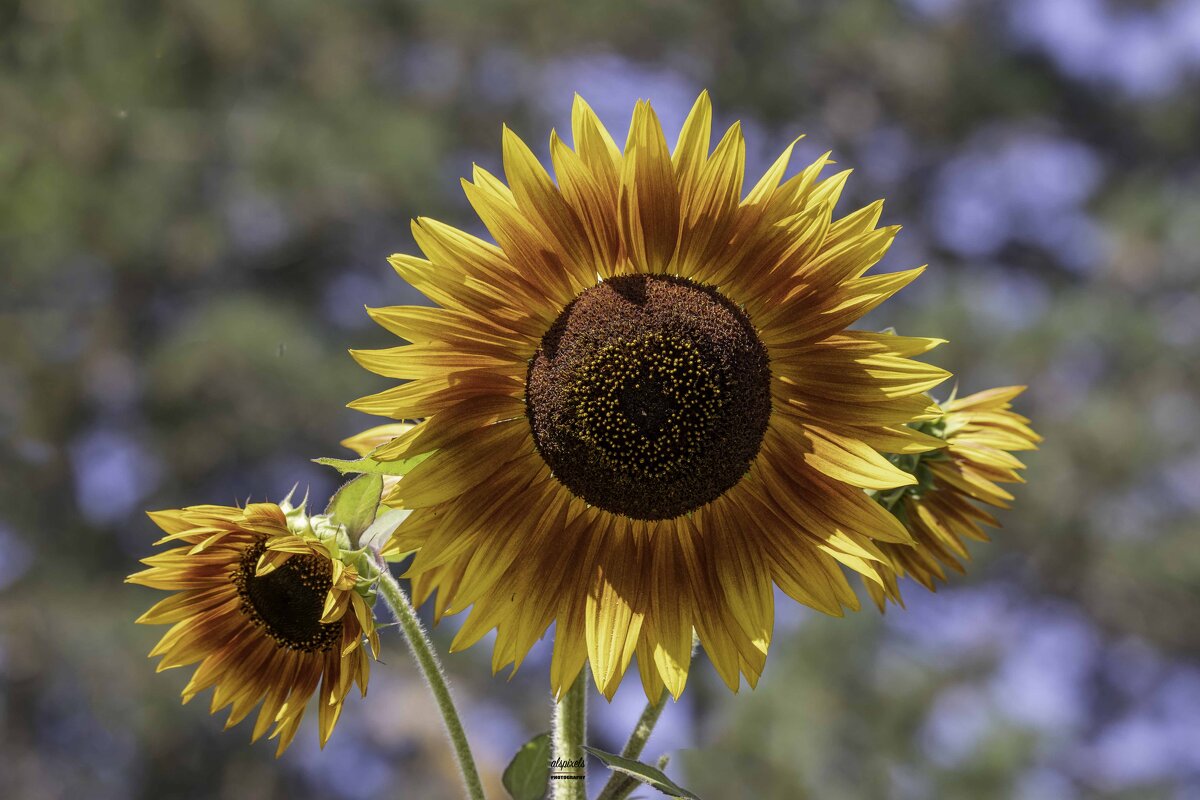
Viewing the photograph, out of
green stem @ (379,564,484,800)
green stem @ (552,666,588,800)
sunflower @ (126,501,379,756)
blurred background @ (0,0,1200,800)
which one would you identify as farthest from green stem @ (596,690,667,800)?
blurred background @ (0,0,1200,800)

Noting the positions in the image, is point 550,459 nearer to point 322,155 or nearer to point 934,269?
point 322,155

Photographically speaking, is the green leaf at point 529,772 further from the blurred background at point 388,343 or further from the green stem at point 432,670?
the blurred background at point 388,343

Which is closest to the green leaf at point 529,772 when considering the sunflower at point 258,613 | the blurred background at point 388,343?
the sunflower at point 258,613

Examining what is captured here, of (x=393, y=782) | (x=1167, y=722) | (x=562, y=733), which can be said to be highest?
(x=1167, y=722)

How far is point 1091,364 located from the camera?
9500mm

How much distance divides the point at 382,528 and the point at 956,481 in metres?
0.68

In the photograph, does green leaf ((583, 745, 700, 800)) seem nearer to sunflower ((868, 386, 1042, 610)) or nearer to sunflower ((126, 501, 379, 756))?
sunflower ((126, 501, 379, 756))

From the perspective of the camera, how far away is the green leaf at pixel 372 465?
3.61ft

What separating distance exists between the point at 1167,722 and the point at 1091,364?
391cm

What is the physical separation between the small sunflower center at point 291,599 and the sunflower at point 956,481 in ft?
1.97

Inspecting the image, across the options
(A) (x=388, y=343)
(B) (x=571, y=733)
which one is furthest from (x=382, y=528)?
(A) (x=388, y=343)

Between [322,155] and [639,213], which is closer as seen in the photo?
[639,213]

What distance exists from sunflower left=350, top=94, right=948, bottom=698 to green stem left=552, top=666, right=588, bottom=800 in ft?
0.22

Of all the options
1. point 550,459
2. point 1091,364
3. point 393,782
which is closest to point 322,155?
point 393,782
